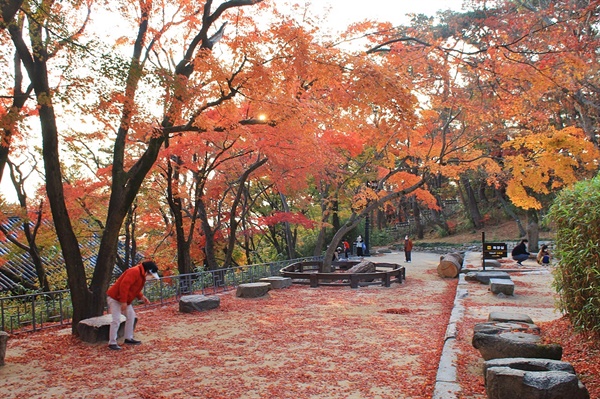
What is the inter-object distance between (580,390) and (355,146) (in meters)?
15.7

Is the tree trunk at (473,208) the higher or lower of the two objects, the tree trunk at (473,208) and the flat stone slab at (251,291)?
the higher

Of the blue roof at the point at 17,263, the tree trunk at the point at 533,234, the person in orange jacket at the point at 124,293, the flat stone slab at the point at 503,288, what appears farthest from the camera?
the tree trunk at the point at 533,234

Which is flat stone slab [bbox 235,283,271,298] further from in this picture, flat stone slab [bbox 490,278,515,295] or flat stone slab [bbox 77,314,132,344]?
flat stone slab [bbox 490,278,515,295]

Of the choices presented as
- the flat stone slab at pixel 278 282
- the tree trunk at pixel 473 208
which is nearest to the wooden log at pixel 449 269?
the flat stone slab at pixel 278 282

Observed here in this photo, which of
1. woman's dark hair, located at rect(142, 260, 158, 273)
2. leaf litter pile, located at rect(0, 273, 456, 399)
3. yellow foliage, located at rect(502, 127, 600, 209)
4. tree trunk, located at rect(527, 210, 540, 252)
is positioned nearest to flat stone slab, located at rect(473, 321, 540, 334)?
leaf litter pile, located at rect(0, 273, 456, 399)

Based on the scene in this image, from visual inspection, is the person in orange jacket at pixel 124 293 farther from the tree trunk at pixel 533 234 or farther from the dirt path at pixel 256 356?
the tree trunk at pixel 533 234

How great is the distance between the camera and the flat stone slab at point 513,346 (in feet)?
17.8

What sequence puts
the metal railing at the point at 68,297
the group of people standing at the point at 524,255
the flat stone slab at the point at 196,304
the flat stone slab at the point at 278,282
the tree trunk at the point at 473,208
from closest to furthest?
1. the metal railing at the point at 68,297
2. the flat stone slab at the point at 196,304
3. the flat stone slab at the point at 278,282
4. the group of people standing at the point at 524,255
5. the tree trunk at the point at 473,208

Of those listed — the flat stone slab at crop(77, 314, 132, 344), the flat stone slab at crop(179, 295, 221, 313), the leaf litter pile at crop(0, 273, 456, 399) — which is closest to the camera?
the leaf litter pile at crop(0, 273, 456, 399)

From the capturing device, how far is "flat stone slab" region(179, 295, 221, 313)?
11.6m

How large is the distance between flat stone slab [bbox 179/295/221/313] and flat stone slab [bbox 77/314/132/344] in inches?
126

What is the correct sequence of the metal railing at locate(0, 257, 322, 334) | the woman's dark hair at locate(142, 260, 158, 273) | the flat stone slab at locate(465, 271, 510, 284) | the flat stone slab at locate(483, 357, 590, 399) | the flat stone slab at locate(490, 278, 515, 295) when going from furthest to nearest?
the flat stone slab at locate(465, 271, 510, 284)
the flat stone slab at locate(490, 278, 515, 295)
the metal railing at locate(0, 257, 322, 334)
the woman's dark hair at locate(142, 260, 158, 273)
the flat stone slab at locate(483, 357, 590, 399)

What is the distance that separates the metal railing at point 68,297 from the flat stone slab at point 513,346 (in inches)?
323

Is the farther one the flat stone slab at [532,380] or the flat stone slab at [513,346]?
the flat stone slab at [513,346]
